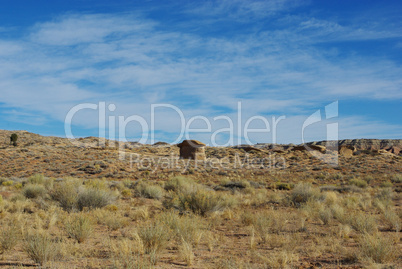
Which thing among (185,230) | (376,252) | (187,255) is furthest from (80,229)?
(376,252)

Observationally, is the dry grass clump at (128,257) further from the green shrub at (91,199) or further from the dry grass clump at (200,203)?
the green shrub at (91,199)

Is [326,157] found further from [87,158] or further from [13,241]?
[13,241]

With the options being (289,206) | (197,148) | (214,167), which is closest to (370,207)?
(289,206)

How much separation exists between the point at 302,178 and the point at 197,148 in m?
15.0

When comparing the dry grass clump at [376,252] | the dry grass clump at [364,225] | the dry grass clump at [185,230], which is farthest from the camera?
the dry grass clump at [364,225]

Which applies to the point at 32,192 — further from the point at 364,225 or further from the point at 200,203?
the point at 364,225

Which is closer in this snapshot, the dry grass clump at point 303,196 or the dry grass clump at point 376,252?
the dry grass clump at point 376,252

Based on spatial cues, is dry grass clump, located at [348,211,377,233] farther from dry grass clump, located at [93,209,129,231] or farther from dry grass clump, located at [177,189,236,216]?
dry grass clump, located at [93,209,129,231]

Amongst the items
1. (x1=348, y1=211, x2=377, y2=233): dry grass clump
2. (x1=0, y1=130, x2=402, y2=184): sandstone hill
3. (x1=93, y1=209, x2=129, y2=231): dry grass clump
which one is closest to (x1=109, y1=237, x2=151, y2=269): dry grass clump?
(x1=93, y1=209, x2=129, y2=231): dry grass clump

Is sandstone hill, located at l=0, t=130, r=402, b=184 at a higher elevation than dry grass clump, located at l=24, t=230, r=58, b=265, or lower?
lower

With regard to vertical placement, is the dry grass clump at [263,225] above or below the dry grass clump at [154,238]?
below

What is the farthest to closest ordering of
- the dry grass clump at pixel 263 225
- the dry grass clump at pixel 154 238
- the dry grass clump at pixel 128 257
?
the dry grass clump at pixel 263 225 < the dry grass clump at pixel 154 238 < the dry grass clump at pixel 128 257

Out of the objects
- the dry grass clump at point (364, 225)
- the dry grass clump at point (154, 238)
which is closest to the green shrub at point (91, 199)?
the dry grass clump at point (154, 238)

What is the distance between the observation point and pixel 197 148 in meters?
40.2
